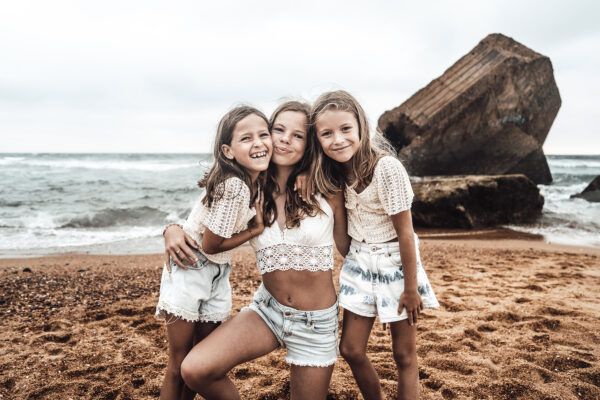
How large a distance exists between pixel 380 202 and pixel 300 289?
0.69m

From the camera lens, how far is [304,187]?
2.34m

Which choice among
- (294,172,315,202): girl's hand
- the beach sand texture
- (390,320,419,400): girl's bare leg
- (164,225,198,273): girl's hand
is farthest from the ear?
the beach sand texture

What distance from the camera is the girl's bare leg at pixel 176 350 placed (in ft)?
7.09

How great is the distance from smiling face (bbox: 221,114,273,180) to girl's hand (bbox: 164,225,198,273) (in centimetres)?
53

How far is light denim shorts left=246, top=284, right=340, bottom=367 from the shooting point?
7.12 ft

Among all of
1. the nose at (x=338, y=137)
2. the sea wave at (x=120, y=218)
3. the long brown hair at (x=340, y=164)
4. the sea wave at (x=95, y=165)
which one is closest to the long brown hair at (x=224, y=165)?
the long brown hair at (x=340, y=164)

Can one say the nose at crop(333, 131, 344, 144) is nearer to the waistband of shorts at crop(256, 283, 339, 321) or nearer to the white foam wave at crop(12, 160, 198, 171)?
the waistband of shorts at crop(256, 283, 339, 321)

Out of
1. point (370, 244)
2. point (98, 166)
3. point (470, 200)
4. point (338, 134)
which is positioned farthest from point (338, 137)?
point (98, 166)

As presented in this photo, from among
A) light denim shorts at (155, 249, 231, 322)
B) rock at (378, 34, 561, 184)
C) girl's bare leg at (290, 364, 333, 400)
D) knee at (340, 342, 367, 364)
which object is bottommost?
girl's bare leg at (290, 364, 333, 400)

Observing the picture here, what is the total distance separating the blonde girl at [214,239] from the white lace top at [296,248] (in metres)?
0.10

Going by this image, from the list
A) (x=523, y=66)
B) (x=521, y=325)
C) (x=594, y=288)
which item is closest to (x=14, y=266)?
(x=521, y=325)

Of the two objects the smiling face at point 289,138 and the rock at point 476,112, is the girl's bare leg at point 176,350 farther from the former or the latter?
the rock at point 476,112

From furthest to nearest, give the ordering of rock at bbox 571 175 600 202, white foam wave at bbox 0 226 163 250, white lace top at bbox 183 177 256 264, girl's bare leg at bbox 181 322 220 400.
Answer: rock at bbox 571 175 600 202, white foam wave at bbox 0 226 163 250, girl's bare leg at bbox 181 322 220 400, white lace top at bbox 183 177 256 264

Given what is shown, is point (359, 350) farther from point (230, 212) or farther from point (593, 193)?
point (593, 193)
